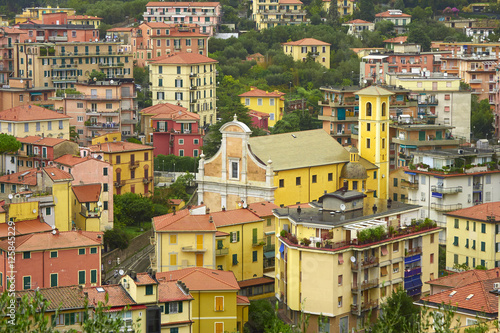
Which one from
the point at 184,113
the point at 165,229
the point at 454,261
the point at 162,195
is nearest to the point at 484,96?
the point at 184,113

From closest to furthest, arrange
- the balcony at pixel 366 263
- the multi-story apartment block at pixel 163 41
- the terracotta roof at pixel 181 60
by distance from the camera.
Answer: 1. the balcony at pixel 366 263
2. the terracotta roof at pixel 181 60
3. the multi-story apartment block at pixel 163 41

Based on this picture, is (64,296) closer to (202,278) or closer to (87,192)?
(202,278)

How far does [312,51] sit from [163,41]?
1997 cm

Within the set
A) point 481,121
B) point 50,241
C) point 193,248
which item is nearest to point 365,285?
point 193,248

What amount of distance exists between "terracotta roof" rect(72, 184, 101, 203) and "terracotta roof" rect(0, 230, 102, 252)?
384 inches

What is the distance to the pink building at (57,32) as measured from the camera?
12512 cm

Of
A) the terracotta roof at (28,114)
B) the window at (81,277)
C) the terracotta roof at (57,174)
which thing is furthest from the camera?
the terracotta roof at (28,114)

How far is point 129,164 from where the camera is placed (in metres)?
86.6

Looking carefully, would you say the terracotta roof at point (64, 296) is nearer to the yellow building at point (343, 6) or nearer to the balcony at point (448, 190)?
the balcony at point (448, 190)

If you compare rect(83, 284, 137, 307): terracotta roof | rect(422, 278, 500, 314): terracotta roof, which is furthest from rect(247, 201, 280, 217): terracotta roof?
rect(422, 278, 500, 314): terracotta roof

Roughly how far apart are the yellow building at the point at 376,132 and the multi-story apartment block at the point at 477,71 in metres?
42.5

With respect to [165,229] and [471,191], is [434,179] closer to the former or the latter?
[471,191]

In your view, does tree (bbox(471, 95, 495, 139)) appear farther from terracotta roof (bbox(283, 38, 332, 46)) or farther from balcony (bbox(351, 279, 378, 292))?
balcony (bbox(351, 279, 378, 292))

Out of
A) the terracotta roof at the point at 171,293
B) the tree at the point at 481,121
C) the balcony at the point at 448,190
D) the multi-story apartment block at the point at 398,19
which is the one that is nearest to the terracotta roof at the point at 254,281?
the terracotta roof at the point at 171,293
